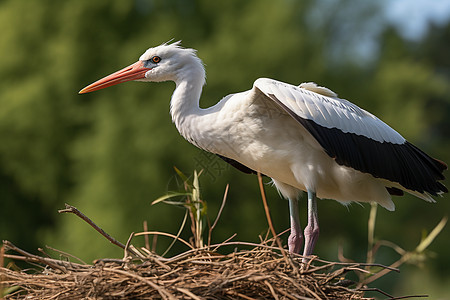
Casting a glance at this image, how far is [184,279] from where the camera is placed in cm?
322

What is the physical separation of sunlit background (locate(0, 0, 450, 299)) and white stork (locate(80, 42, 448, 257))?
947 centimetres

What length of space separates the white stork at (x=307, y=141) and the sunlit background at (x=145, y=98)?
9.47m

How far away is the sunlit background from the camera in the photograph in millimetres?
15828

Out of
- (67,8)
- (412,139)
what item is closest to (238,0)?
(67,8)

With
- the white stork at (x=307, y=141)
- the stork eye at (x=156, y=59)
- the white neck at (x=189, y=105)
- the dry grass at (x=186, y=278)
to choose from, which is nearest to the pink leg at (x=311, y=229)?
the white stork at (x=307, y=141)

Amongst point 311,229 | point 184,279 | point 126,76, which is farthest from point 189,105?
point 184,279

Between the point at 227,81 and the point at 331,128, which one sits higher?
the point at 331,128

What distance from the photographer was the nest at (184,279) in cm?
313

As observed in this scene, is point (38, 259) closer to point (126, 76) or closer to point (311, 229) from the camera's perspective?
point (311, 229)

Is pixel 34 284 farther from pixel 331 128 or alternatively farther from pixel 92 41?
pixel 92 41

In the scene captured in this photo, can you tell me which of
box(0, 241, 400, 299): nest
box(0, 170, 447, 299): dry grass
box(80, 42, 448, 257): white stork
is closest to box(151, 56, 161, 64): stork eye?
box(80, 42, 448, 257): white stork

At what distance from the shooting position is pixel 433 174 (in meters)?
5.13

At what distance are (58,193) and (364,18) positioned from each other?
9.63 metres

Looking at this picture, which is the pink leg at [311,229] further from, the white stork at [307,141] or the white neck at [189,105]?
the white neck at [189,105]
